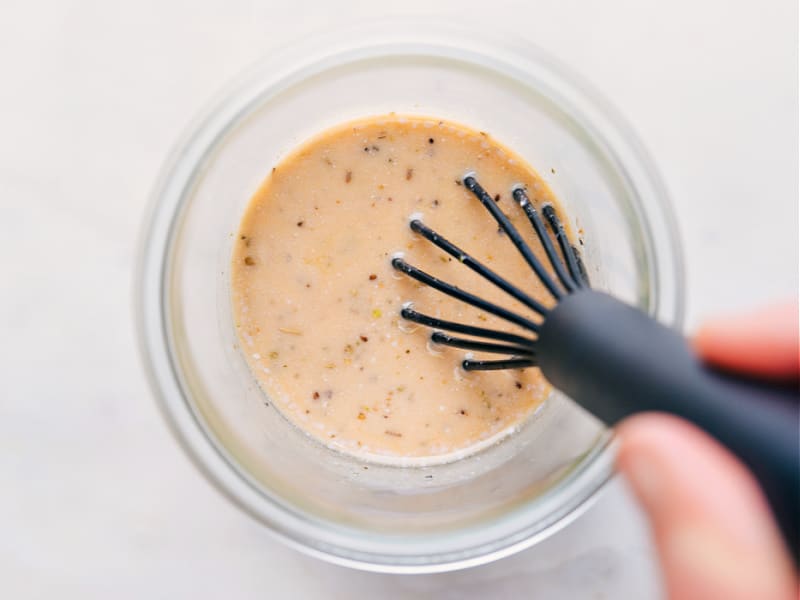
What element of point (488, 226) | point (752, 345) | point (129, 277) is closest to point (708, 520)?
point (752, 345)

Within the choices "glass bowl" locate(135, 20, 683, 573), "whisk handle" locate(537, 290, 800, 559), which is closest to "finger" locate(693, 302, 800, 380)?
"whisk handle" locate(537, 290, 800, 559)

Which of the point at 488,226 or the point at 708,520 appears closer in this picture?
the point at 708,520

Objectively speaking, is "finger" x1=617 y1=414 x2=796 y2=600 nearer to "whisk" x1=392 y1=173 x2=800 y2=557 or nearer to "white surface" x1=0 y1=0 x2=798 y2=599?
"whisk" x1=392 y1=173 x2=800 y2=557

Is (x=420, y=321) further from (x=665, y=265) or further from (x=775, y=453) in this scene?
(x=775, y=453)

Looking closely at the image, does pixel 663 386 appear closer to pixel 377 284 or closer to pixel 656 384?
pixel 656 384

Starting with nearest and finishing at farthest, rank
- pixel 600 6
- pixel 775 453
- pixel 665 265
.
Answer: pixel 775 453
pixel 665 265
pixel 600 6

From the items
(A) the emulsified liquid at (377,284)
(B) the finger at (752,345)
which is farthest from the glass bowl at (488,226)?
(B) the finger at (752,345)

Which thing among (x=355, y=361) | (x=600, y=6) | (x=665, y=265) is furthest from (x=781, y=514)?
(x=600, y=6)
